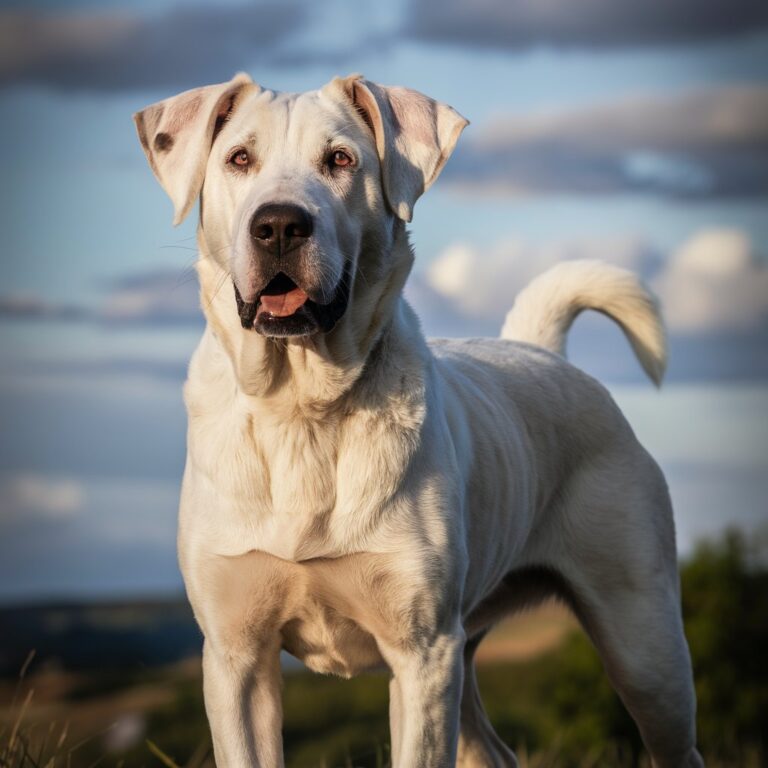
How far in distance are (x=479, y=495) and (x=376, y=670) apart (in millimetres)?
673

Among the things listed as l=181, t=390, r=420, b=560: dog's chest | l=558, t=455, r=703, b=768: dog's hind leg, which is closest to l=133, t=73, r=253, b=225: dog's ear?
l=181, t=390, r=420, b=560: dog's chest

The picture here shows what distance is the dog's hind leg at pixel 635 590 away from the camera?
4.74 metres

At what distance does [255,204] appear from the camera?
11.1 feet

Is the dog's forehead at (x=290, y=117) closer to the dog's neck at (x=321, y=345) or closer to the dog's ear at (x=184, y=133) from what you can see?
the dog's ear at (x=184, y=133)

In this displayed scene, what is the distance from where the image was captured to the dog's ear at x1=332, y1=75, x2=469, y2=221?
3.74m

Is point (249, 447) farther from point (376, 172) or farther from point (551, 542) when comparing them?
point (551, 542)

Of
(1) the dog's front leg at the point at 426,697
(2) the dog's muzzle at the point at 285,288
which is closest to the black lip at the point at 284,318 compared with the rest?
(2) the dog's muzzle at the point at 285,288

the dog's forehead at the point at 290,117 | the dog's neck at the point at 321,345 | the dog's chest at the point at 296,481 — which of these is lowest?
the dog's chest at the point at 296,481

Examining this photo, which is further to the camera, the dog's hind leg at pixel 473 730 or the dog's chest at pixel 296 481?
the dog's hind leg at pixel 473 730

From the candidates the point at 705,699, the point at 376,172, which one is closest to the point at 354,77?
the point at 376,172

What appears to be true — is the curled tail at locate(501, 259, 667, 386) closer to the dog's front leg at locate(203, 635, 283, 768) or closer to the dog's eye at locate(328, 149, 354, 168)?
the dog's eye at locate(328, 149, 354, 168)

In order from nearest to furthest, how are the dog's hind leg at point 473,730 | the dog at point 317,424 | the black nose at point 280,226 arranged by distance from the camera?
the black nose at point 280,226 → the dog at point 317,424 → the dog's hind leg at point 473,730

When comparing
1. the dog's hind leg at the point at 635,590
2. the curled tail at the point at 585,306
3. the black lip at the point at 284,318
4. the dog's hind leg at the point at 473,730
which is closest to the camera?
the black lip at the point at 284,318

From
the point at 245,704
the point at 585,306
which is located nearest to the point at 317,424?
the point at 245,704
